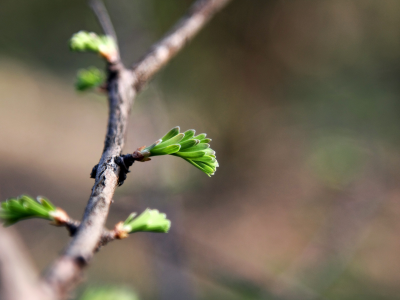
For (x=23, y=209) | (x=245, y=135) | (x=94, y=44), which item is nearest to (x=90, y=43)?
(x=94, y=44)

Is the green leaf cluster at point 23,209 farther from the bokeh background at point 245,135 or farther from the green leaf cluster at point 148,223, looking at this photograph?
the bokeh background at point 245,135

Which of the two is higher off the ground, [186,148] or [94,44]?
[94,44]

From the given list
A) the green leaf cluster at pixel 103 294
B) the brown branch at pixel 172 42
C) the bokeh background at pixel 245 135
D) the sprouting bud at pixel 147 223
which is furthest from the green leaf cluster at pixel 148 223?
the bokeh background at pixel 245 135

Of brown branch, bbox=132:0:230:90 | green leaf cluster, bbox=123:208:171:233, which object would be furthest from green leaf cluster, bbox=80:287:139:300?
brown branch, bbox=132:0:230:90

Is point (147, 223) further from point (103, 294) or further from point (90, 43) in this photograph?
point (90, 43)

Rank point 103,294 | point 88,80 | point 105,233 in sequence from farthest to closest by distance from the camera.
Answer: point 88,80
point 103,294
point 105,233

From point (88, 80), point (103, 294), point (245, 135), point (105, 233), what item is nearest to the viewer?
point (105, 233)

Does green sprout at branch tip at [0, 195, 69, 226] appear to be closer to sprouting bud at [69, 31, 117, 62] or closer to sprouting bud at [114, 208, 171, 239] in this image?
sprouting bud at [114, 208, 171, 239]
